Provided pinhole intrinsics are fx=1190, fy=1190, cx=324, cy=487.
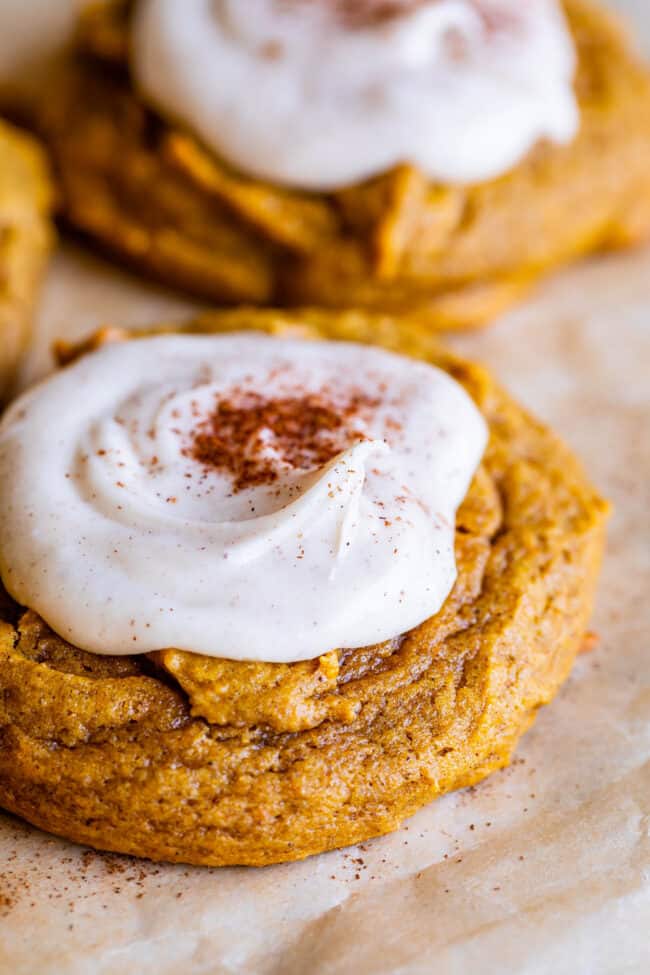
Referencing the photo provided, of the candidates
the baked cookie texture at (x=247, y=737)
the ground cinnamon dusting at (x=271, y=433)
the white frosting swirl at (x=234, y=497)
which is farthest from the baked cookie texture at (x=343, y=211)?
the baked cookie texture at (x=247, y=737)

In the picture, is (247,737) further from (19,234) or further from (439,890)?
(19,234)

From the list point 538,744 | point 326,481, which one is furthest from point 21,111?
point 538,744

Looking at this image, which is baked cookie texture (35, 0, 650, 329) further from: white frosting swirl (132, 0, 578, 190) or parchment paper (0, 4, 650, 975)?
parchment paper (0, 4, 650, 975)

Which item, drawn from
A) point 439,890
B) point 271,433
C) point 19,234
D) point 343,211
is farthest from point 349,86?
point 439,890

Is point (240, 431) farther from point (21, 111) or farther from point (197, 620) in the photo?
point (21, 111)

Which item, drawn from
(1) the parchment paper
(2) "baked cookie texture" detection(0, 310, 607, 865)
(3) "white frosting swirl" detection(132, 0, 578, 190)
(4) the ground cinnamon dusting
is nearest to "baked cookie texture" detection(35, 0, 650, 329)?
(3) "white frosting swirl" detection(132, 0, 578, 190)
